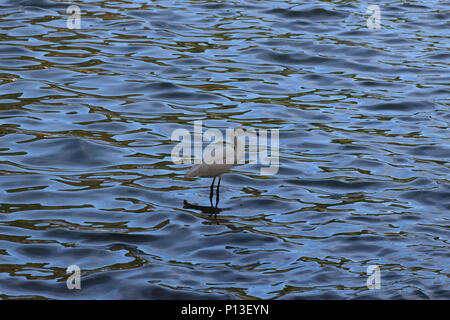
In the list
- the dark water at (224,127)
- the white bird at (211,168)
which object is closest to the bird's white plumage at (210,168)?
the white bird at (211,168)

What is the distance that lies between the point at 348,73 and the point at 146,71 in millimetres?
3607

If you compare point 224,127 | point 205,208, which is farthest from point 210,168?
point 224,127

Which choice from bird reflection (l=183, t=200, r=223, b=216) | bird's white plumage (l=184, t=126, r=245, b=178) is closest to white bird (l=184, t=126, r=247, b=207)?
bird's white plumage (l=184, t=126, r=245, b=178)

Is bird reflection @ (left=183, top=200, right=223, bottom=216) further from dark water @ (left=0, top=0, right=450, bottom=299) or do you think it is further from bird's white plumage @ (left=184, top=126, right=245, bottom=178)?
bird's white plumage @ (left=184, top=126, right=245, bottom=178)

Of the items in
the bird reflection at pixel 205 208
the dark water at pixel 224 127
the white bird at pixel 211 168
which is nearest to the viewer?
the dark water at pixel 224 127

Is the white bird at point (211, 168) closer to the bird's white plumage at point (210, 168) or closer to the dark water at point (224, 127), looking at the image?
the bird's white plumage at point (210, 168)

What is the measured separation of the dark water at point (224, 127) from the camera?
8.98 meters

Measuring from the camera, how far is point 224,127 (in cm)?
1285

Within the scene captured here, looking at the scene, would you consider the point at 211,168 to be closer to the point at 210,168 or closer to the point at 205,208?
the point at 210,168

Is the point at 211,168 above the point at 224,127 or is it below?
above

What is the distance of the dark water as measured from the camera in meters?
8.98

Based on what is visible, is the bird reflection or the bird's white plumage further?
the bird's white plumage
